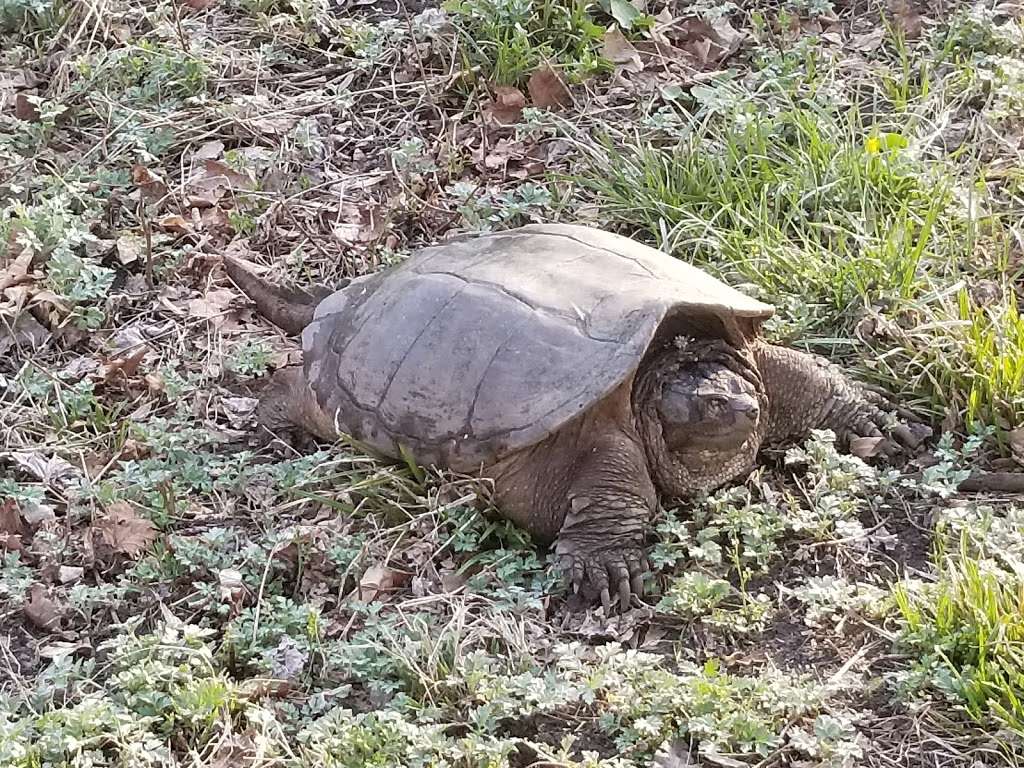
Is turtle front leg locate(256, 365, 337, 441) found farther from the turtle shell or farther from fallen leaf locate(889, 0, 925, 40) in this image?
fallen leaf locate(889, 0, 925, 40)

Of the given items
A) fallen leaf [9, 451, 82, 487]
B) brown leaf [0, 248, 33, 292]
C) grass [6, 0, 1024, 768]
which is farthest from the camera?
brown leaf [0, 248, 33, 292]

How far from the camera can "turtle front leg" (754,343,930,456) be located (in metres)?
3.24

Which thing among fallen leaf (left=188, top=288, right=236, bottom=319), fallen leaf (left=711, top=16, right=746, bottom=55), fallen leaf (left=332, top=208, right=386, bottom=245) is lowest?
fallen leaf (left=188, top=288, right=236, bottom=319)

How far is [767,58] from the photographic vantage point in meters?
4.62

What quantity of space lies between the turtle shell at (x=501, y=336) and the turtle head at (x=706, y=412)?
0.51 feet

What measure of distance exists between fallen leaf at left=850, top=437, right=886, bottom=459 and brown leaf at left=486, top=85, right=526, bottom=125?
202 cm

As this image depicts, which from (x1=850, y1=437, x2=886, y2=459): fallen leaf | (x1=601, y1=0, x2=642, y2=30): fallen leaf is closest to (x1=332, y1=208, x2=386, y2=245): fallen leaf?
(x1=601, y1=0, x2=642, y2=30): fallen leaf

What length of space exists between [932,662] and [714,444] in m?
0.77

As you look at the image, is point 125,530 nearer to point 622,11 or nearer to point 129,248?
point 129,248

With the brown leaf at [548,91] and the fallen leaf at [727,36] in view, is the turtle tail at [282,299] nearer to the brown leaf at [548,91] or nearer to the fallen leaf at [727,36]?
the brown leaf at [548,91]

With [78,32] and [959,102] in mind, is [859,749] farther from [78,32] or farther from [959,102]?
[78,32]

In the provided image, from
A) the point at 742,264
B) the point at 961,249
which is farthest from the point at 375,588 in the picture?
the point at 961,249

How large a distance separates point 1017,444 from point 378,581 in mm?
1636

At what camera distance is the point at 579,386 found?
2908 millimetres
